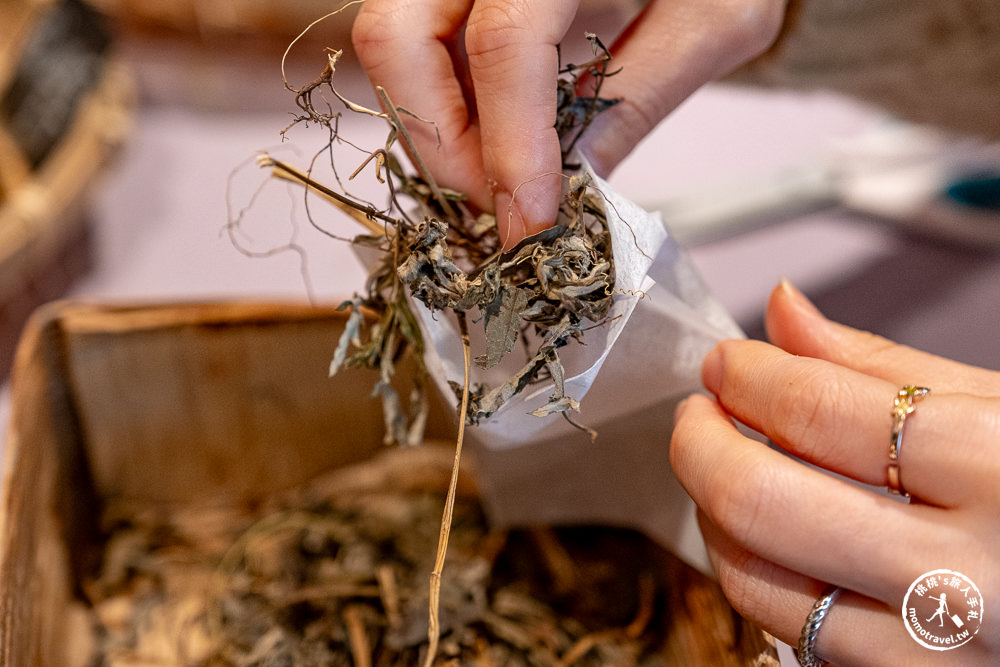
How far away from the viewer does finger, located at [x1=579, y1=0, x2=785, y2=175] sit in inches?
14.4

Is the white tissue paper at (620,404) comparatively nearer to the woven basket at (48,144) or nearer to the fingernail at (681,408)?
the fingernail at (681,408)

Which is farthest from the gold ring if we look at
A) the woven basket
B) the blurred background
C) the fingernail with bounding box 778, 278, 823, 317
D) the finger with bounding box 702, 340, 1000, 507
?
the woven basket

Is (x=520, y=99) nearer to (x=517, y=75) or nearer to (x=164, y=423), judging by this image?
(x=517, y=75)

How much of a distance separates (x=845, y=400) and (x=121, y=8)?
1210 mm

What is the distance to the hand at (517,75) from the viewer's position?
11.9 inches

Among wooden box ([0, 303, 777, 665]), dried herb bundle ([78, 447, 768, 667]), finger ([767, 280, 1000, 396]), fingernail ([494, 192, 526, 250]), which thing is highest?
fingernail ([494, 192, 526, 250])

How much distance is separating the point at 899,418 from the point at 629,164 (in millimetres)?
775

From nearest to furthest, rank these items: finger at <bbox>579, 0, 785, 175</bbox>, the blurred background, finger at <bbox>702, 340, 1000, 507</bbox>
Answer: finger at <bbox>702, 340, 1000, 507</bbox> → finger at <bbox>579, 0, 785, 175</bbox> → the blurred background

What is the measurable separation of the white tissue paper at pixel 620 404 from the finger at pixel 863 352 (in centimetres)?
3

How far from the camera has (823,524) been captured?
10.7 inches

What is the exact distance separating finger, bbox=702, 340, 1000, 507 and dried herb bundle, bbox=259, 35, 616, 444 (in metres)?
0.08

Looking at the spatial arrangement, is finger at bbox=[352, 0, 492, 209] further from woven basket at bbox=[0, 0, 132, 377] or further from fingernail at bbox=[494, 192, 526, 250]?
woven basket at bbox=[0, 0, 132, 377]

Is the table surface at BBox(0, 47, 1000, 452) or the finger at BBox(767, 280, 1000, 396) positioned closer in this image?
the finger at BBox(767, 280, 1000, 396)

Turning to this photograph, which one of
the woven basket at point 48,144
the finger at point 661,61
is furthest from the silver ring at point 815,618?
the woven basket at point 48,144
